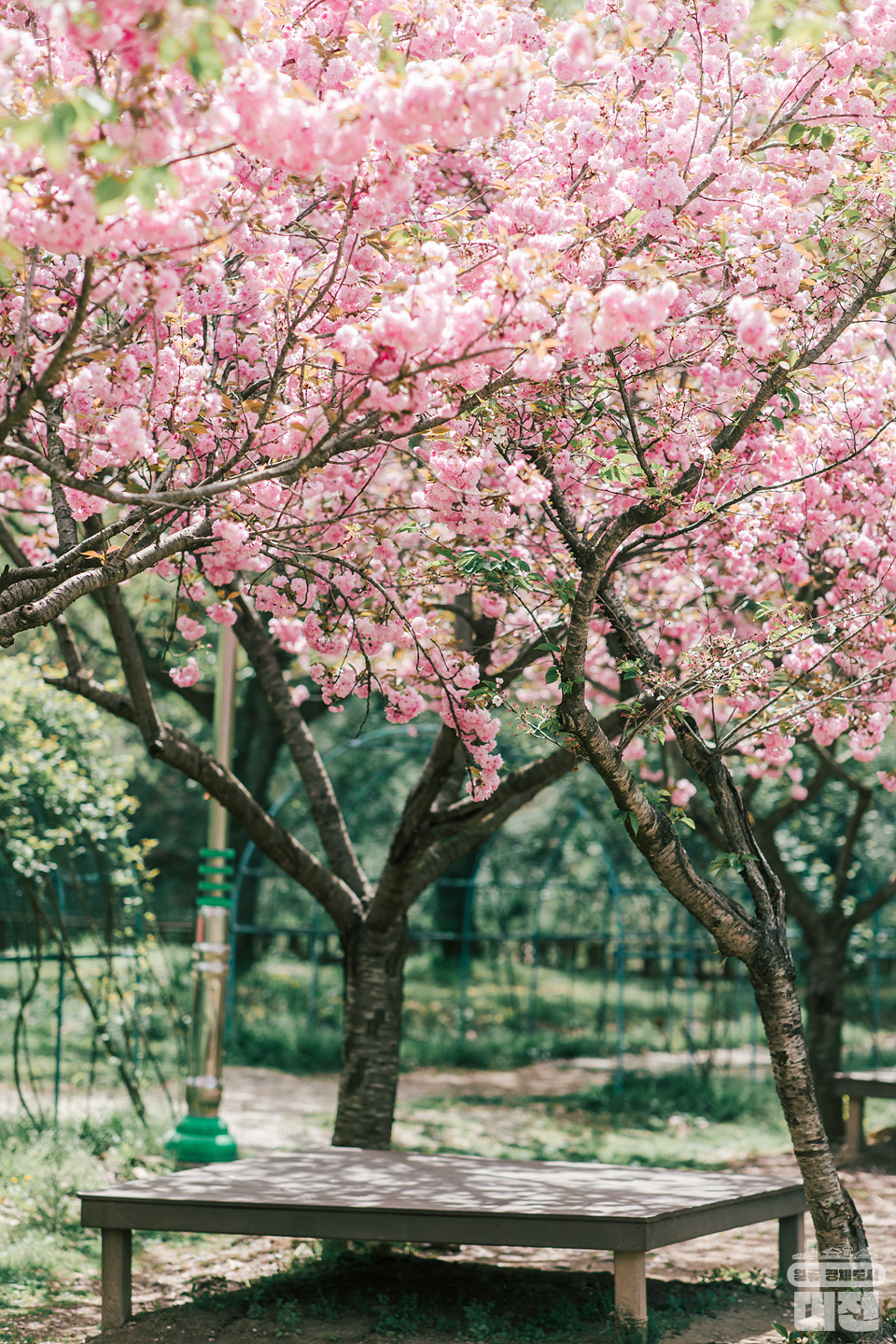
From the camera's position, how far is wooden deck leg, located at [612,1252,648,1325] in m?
4.39

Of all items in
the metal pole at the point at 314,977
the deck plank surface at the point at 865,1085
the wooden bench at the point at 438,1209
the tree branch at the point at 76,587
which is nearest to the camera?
the tree branch at the point at 76,587

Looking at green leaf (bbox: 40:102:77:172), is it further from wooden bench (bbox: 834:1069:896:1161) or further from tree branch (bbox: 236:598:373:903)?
wooden bench (bbox: 834:1069:896:1161)

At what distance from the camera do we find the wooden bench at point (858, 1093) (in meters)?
8.17

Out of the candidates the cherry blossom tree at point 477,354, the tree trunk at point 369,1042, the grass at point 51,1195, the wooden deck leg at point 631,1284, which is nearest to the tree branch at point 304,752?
the tree trunk at point 369,1042

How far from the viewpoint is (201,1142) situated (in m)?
6.28

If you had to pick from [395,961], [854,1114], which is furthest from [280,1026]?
[395,961]

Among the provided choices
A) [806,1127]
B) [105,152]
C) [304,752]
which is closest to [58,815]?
[304,752]

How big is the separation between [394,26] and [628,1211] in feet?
13.0

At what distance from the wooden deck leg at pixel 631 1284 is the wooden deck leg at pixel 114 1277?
1770 millimetres

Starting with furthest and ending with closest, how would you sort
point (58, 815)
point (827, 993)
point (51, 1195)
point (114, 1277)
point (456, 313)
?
1. point (827, 993)
2. point (58, 815)
3. point (51, 1195)
4. point (114, 1277)
5. point (456, 313)

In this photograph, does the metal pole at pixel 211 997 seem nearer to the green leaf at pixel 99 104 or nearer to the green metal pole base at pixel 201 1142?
the green metal pole base at pixel 201 1142

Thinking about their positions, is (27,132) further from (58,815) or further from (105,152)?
(58,815)

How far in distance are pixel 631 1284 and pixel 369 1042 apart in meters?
1.94

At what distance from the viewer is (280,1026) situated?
43.4ft
